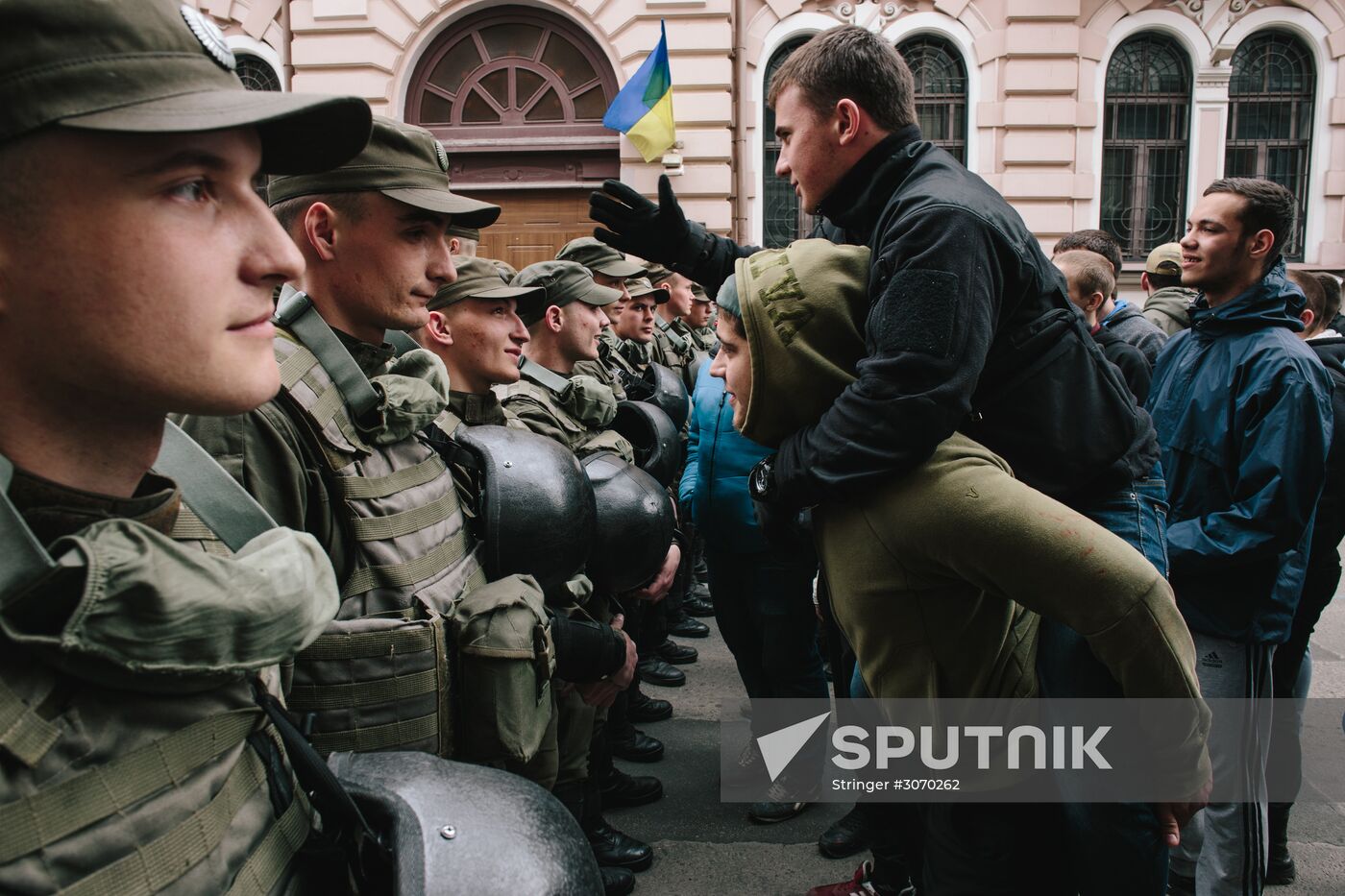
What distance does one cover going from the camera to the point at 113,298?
3.17ft

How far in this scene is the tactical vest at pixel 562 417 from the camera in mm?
3721

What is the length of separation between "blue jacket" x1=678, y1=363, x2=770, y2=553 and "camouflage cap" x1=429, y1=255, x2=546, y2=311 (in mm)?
992

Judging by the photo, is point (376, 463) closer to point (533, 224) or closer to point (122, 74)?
point (122, 74)

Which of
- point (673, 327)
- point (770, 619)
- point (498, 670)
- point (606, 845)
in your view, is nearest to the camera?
point (498, 670)

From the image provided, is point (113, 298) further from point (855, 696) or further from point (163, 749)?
point (855, 696)

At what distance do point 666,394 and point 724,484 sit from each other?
2.23 meters

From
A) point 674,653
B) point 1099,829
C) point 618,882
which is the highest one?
point 1099,829

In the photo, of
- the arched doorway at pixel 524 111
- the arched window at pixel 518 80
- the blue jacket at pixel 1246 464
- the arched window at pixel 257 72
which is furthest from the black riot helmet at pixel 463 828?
the arched window at pixel 257 72

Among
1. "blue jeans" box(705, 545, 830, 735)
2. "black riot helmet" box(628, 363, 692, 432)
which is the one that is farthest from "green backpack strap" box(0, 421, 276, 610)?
"black riot helmet" box(628, 363, 692, 432)

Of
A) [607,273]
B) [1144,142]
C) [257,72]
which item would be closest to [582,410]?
[607,273]

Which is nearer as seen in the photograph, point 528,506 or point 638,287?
point 528,506

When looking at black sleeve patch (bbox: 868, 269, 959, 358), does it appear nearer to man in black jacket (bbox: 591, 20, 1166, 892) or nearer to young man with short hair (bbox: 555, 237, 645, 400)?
man in black jacket (bbox: 591, 20, 1166, 892)

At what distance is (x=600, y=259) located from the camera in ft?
20.3

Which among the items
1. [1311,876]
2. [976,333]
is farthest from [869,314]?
[1311,876]
